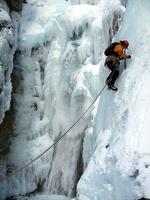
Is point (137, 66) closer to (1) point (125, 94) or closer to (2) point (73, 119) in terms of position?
(1) point (125, 94)

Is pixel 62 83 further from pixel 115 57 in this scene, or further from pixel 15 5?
pixel 115 57

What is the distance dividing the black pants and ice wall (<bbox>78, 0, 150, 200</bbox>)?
15cm

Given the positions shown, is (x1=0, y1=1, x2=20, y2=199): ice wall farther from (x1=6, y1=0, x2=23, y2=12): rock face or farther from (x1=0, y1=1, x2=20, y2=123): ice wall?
(x1=6, y1=0, x2=23, y2=12): rock face

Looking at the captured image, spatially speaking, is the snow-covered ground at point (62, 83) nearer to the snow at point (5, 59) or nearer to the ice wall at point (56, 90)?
the ice wall at point (56, 90)

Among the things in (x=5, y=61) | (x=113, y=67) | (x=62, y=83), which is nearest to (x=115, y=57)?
(x=113, y=67)

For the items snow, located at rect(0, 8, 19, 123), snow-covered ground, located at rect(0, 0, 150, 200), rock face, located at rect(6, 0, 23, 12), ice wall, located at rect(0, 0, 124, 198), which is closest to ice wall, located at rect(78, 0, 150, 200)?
snow-covered ground, located at rect(0, 0, 150, 200)

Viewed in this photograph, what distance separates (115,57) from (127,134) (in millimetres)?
1876

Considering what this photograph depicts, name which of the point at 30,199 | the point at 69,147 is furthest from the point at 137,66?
the point at 30,199

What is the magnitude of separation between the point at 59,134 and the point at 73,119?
24.1 inches

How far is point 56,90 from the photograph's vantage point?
11.8 meters

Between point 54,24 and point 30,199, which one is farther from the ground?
point 54,24

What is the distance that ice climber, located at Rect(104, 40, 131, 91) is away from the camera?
25.6 feet

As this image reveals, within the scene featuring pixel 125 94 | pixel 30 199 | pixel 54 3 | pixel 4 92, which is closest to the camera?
pixel 125 94

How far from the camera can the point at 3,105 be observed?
31.5 ft
